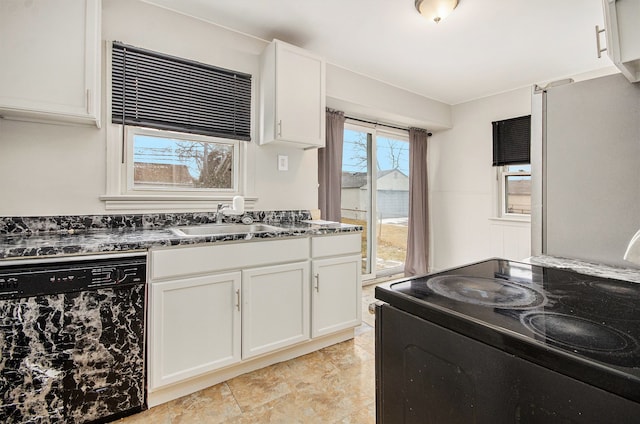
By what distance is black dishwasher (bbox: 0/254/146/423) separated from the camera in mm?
1294

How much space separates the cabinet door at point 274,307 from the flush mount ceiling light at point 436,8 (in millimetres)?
1868

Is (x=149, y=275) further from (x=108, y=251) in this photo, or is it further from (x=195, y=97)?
(x=195, y=97)

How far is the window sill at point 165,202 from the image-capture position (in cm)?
197

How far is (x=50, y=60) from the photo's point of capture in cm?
159

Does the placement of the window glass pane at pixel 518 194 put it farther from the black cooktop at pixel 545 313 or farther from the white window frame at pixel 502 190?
the black cooktop at pixel 545 313

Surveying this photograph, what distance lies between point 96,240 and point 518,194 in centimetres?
398

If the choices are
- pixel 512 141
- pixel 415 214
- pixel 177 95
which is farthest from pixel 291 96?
pixel 512 141

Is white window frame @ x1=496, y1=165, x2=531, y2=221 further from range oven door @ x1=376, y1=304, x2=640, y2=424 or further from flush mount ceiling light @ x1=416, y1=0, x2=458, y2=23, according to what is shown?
range oven door @ x1=376, y1=304, x2=640, y2=424

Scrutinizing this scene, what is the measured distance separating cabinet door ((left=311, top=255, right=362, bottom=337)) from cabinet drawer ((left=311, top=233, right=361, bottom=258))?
0.05 metres

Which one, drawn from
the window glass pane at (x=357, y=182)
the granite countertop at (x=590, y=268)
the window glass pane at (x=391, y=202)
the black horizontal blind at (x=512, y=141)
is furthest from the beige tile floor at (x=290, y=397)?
the black horizontal blind at (x=512, y=141)

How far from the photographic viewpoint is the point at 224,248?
1.77 m

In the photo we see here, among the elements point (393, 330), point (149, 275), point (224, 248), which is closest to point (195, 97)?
point (224, 248)

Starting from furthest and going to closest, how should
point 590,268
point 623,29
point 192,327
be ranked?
point 192,327 → point 590,268 → point 623,29

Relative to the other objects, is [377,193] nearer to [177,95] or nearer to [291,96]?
[291,96]
